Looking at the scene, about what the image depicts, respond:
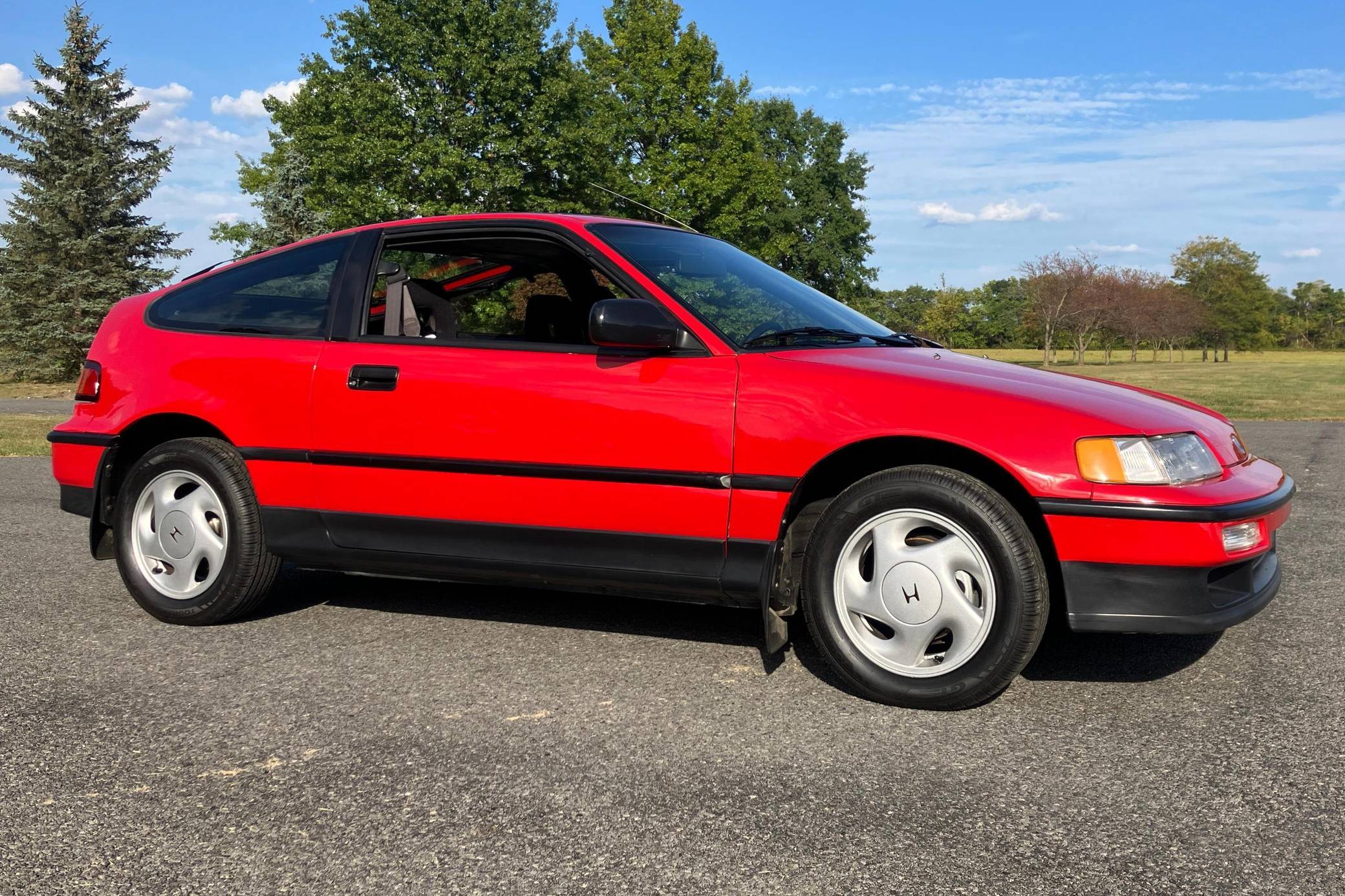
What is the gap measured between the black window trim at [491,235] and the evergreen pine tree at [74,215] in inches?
1199

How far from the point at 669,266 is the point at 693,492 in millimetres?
946

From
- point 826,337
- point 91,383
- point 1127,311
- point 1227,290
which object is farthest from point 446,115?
point 1227,290

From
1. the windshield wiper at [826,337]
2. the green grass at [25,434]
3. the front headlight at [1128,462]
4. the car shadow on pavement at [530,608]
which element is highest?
the windshield wiper at [826,337]

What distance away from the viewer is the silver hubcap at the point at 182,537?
14.2 feet

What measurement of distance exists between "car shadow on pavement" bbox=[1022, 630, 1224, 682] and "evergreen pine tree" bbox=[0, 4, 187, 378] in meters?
32.3

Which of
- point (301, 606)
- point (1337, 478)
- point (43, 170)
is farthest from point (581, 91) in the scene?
point (301, 606)

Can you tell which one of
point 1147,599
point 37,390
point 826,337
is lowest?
point 37,390

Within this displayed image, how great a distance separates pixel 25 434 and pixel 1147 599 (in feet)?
48.2

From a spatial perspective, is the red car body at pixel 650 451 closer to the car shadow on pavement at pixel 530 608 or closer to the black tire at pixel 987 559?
the black tire at pixel 987 559

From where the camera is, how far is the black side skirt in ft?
11.7

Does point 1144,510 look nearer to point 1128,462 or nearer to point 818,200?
point 1128,462

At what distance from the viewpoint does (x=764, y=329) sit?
12.5ft

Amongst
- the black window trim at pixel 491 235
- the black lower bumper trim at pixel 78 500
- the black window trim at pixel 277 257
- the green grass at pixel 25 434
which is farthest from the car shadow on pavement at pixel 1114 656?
the green grass at pixel 25 434

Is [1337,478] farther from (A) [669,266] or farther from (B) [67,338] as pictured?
(B) [67,338]
